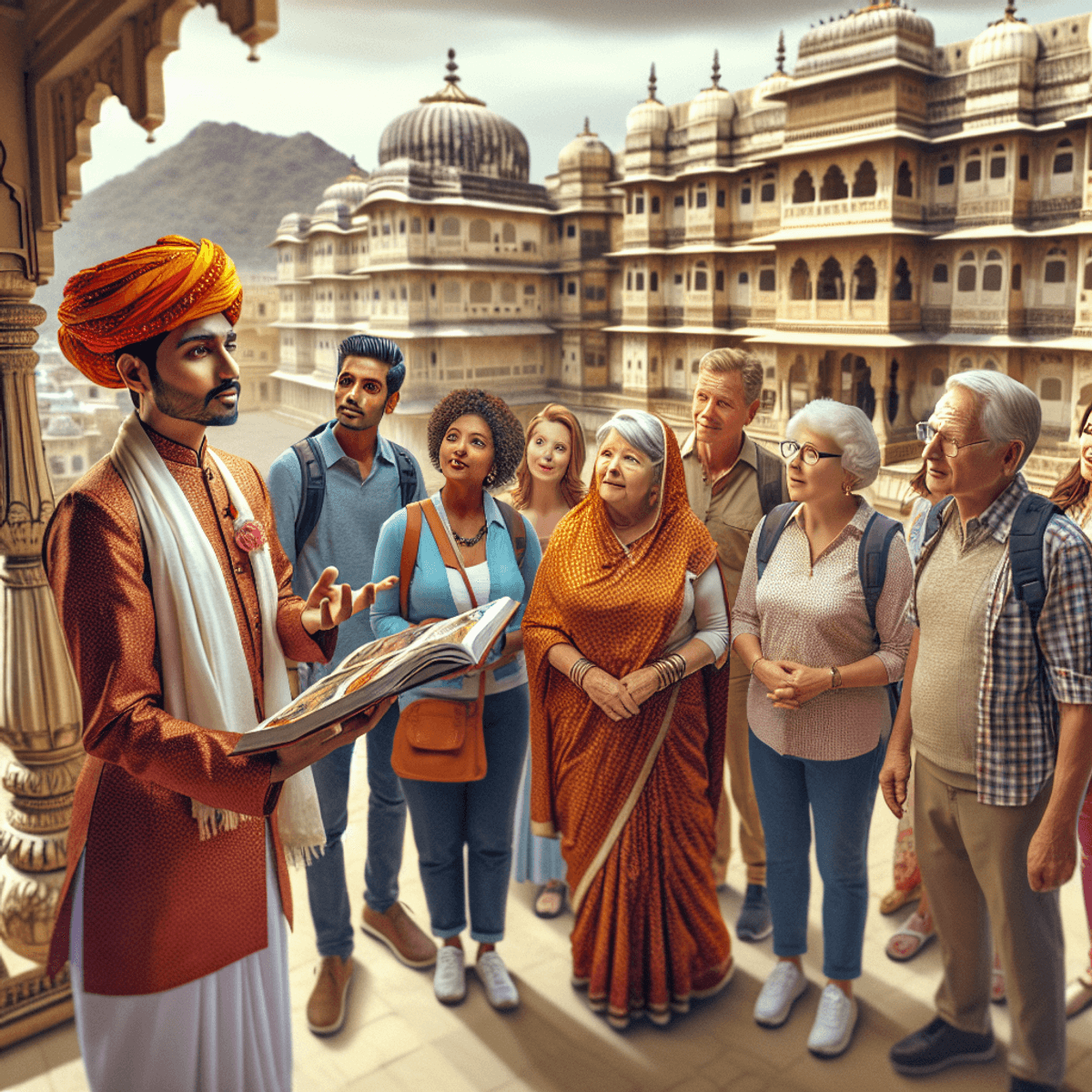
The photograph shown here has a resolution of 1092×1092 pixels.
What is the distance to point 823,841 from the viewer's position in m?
2.86

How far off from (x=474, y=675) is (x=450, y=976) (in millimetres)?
1106

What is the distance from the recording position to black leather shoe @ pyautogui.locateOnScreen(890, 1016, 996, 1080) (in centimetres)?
276

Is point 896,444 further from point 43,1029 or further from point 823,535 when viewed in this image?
point 43,1029

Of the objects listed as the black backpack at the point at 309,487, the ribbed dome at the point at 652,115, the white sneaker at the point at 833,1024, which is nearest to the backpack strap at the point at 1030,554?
the white sneaker at the point at 833,1024

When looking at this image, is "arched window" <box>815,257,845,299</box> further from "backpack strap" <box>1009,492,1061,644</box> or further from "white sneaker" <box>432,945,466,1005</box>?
"white sneaker" <box>432,945,466,1005</box>

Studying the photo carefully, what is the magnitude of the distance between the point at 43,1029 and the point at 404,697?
62.9 inches

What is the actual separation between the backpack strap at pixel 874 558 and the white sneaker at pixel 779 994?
1.28 metres

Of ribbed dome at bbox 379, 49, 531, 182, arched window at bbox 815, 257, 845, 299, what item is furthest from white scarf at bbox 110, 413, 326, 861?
ribbed dome at bbox 379, 49, 531, 182

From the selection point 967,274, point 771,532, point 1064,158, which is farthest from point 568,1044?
point 1064,158

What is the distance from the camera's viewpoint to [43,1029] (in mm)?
2994

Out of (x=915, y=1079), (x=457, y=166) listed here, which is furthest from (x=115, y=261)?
(x=457, y=166)

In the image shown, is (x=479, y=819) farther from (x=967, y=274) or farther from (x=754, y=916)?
(x=967, y=274)

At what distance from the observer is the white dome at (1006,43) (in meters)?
13.1

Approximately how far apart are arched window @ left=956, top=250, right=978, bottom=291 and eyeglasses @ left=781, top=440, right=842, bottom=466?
13567 mm
